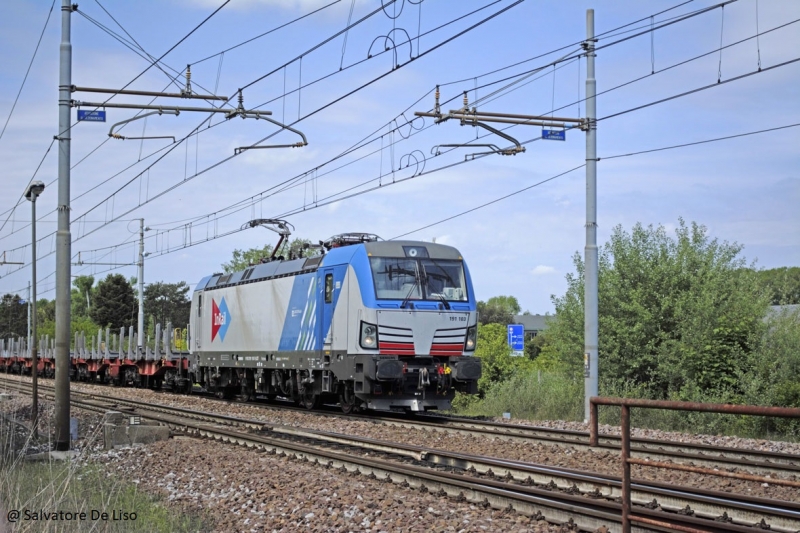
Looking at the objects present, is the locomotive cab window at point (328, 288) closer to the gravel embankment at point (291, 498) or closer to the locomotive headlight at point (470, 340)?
the locomotive headlight at point (470, 340)

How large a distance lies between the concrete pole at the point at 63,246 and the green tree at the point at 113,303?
76.2 meters

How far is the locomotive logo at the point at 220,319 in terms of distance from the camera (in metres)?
26.7

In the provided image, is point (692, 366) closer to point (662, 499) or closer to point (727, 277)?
point (727, 277)

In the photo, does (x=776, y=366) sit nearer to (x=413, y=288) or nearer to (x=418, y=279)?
(x=418, y=279)

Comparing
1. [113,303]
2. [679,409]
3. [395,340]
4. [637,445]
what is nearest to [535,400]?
[395,340]

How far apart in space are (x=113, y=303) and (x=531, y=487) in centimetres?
8454

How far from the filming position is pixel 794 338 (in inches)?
818

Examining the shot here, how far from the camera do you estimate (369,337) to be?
18.1 m

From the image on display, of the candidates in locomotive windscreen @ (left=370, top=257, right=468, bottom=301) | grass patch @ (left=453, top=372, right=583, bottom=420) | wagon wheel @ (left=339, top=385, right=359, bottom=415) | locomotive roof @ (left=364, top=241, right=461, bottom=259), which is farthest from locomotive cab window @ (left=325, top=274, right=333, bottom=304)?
grass patch @ (left=453, top=372, right=583, bottom=420)

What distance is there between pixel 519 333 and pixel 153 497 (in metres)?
18.5

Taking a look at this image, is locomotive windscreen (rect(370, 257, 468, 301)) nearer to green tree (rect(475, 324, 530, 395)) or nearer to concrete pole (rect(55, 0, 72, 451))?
concrete pole (rect(55, 0, 72, 451))

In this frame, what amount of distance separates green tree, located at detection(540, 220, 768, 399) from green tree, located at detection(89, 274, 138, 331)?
238ft

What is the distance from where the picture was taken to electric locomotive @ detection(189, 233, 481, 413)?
716 inches

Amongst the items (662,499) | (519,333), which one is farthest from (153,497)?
(519,333)
